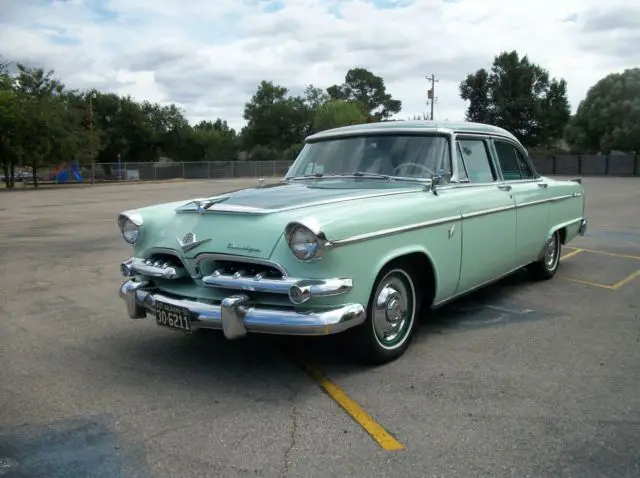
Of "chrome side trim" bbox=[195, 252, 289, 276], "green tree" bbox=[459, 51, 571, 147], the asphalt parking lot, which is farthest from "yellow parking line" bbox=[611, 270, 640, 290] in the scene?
"green tree" bbox=[459, 51, 571, 147]

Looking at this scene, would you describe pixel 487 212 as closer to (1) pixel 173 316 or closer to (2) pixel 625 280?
(1) pixel 173 316

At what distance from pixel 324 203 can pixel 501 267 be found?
Answer: 7.31 ft

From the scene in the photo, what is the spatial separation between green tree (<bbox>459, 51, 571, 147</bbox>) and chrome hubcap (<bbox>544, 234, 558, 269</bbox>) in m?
61.1

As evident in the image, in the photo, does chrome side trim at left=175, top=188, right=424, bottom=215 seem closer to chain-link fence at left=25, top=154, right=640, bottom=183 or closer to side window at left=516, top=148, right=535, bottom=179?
side window at left=516, top=148, right=535, bottom=179

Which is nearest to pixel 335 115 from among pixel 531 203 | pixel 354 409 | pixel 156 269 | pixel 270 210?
pixel 531 203

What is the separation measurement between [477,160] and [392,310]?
201 centimetres

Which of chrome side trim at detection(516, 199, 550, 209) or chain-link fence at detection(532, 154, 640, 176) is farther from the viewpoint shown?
chain-link fence at detection(532, 154, 640, 176)

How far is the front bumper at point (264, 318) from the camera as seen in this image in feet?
11.8

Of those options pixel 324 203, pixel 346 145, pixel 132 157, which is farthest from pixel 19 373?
pixel 132 157

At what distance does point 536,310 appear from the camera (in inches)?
225

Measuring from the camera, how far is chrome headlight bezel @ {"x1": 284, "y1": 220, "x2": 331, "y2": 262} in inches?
143

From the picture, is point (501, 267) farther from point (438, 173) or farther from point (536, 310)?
point (438, 173)

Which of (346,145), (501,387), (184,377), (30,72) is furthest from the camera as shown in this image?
(30,72)

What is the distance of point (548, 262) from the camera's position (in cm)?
694
